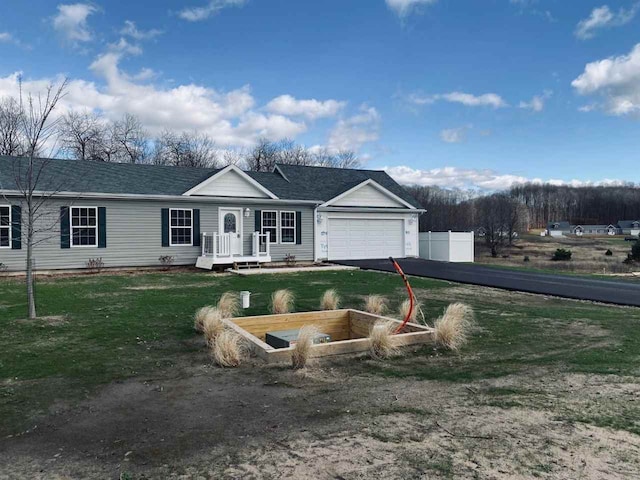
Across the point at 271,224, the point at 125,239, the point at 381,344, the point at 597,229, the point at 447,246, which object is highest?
the point at 271,224

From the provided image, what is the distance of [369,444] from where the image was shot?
357cm

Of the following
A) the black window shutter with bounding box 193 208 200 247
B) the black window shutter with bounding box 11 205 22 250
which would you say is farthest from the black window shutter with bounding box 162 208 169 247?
the black window shutter with bounding box 11 205 22 250

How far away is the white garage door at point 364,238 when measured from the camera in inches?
864

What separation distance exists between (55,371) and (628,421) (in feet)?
18.3

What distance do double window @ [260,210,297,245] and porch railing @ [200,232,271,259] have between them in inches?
24.6

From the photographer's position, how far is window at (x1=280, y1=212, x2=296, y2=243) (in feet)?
67.4

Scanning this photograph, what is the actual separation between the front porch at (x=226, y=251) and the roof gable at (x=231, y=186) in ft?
5.25

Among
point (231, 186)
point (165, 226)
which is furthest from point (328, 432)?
point (231, 186)

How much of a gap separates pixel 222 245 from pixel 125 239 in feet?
11.1

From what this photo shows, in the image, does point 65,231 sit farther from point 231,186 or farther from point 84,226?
point 231,186

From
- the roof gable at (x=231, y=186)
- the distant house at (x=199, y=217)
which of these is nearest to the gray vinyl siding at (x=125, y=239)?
the distant house at (x=199, y=217)

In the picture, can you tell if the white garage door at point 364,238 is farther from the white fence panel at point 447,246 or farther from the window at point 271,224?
the window at point 271,224

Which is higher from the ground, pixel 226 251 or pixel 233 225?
pixel 233 225

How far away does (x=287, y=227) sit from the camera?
20.6 metres
